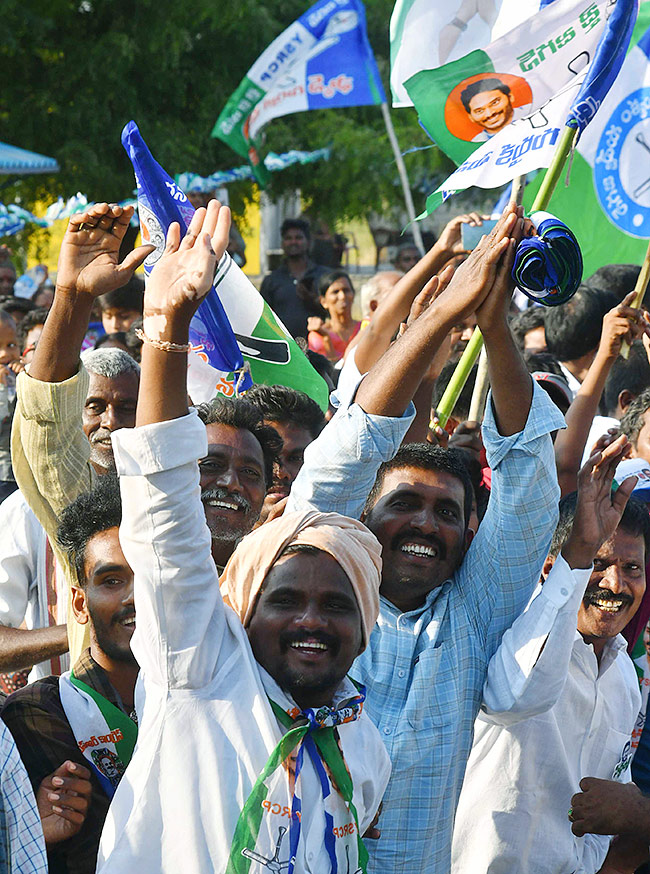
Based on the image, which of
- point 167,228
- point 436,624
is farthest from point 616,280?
point 436,624

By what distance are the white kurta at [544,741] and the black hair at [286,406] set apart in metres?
1.27

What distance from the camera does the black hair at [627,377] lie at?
18.9 ft

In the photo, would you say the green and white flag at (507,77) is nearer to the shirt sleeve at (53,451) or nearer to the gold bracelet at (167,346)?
the shirt sleeve at (53,451)

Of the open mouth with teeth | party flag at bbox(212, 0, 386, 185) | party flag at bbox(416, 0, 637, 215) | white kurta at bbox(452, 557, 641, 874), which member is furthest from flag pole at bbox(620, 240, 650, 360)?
party flag at bbox(212, 0, 386, 185)

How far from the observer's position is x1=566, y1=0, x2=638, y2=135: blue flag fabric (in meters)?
4.13

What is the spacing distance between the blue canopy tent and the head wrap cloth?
11.0 m

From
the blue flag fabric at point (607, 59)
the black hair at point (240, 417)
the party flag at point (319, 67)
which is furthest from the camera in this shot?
the party flag at point (319, 67)

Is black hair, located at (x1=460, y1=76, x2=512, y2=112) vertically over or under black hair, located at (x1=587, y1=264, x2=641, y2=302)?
over

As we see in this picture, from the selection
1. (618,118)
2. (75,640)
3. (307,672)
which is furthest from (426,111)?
(307,672)

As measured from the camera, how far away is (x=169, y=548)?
7.26 ft

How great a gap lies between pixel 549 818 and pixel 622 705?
412mm

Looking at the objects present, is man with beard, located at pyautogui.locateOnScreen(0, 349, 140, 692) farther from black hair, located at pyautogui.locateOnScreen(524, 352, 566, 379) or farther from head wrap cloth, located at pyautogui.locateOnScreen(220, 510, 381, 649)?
black hair, located at pyautogui.locateOnScreen(524, 352, 566, 379)

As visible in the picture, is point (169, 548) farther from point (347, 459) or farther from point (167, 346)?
point (347, 459)

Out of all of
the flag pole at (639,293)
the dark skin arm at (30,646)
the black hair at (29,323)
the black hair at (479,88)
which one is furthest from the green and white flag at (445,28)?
the dark skin arm at (30,646)
